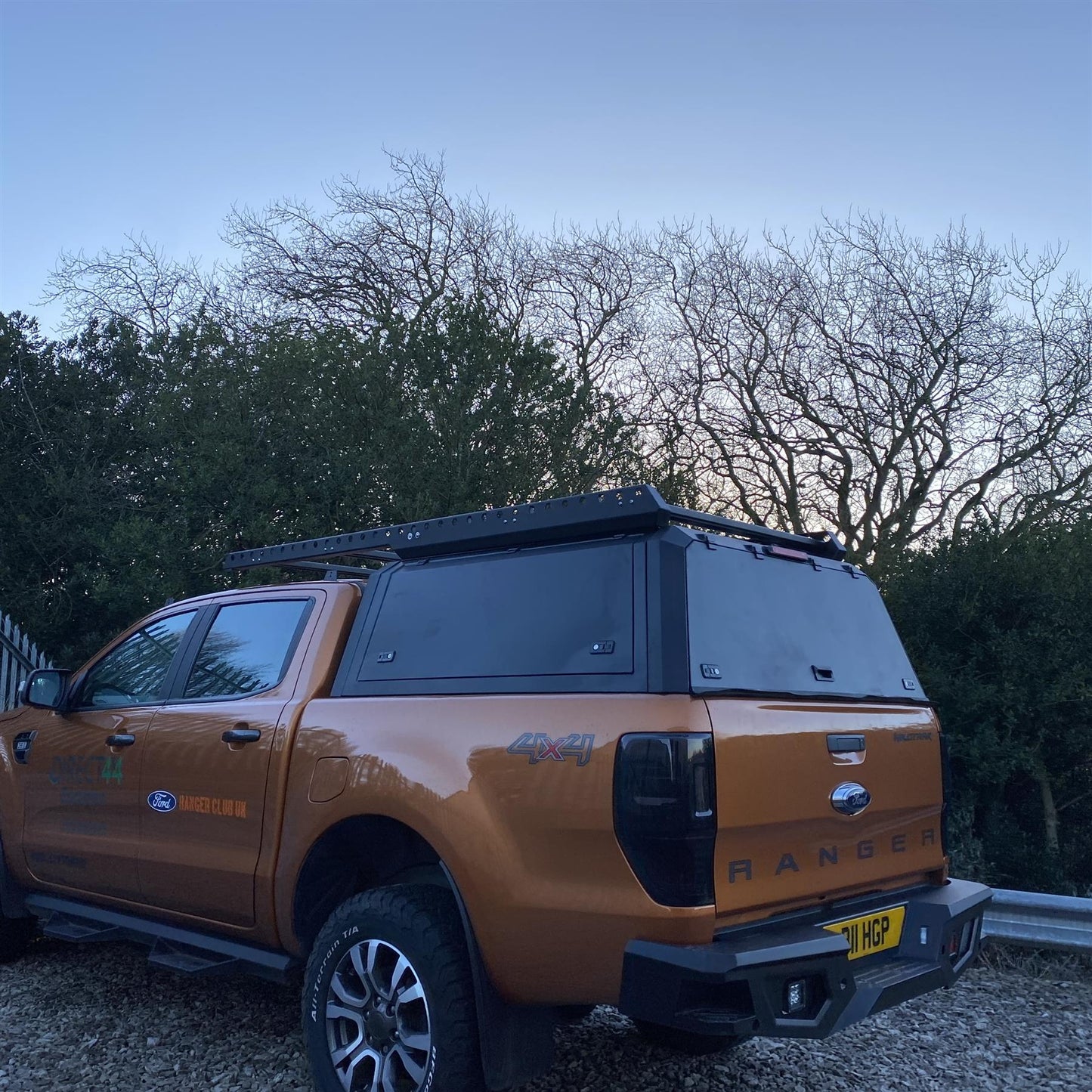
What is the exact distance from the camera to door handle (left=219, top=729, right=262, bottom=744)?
3.88 meters

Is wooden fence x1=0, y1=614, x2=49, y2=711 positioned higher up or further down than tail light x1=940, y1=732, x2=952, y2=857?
higher up

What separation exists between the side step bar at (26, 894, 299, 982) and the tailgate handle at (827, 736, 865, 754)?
6.82 ft

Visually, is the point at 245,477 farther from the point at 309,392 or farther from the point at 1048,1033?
the point at 1048,1033

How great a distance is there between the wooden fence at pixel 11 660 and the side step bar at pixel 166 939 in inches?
171

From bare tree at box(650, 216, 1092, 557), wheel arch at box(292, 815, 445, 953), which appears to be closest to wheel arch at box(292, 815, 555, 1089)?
wheel arch at box(292, 815, 445, 953)

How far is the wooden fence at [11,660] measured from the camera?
28.7 feet

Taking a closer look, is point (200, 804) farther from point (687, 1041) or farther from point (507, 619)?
point (687, 1041)

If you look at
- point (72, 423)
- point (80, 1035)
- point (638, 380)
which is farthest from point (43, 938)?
point (638, 380)

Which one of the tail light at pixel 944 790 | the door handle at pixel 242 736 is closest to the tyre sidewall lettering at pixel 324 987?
the door handle at pixel 242 736

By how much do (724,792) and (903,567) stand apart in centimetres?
570

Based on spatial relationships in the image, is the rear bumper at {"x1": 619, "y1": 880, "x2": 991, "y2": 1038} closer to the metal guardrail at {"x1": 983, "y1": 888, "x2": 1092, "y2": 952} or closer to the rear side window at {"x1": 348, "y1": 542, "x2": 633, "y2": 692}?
the rear side window at {"x1": 348, "y1": 542, "x2": 633, "y2": 692}

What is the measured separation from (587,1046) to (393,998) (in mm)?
1297

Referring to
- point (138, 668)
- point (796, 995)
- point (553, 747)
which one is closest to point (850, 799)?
point (796, 995)

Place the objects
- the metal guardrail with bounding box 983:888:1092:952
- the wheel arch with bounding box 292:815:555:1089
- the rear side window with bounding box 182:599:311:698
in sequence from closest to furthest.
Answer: the wheel arch with bounding box 292:815:555:1089 < the rear side window with bounding box 182:599:311:698 < the metal guardrail with bounding box 983:888:1092:952
